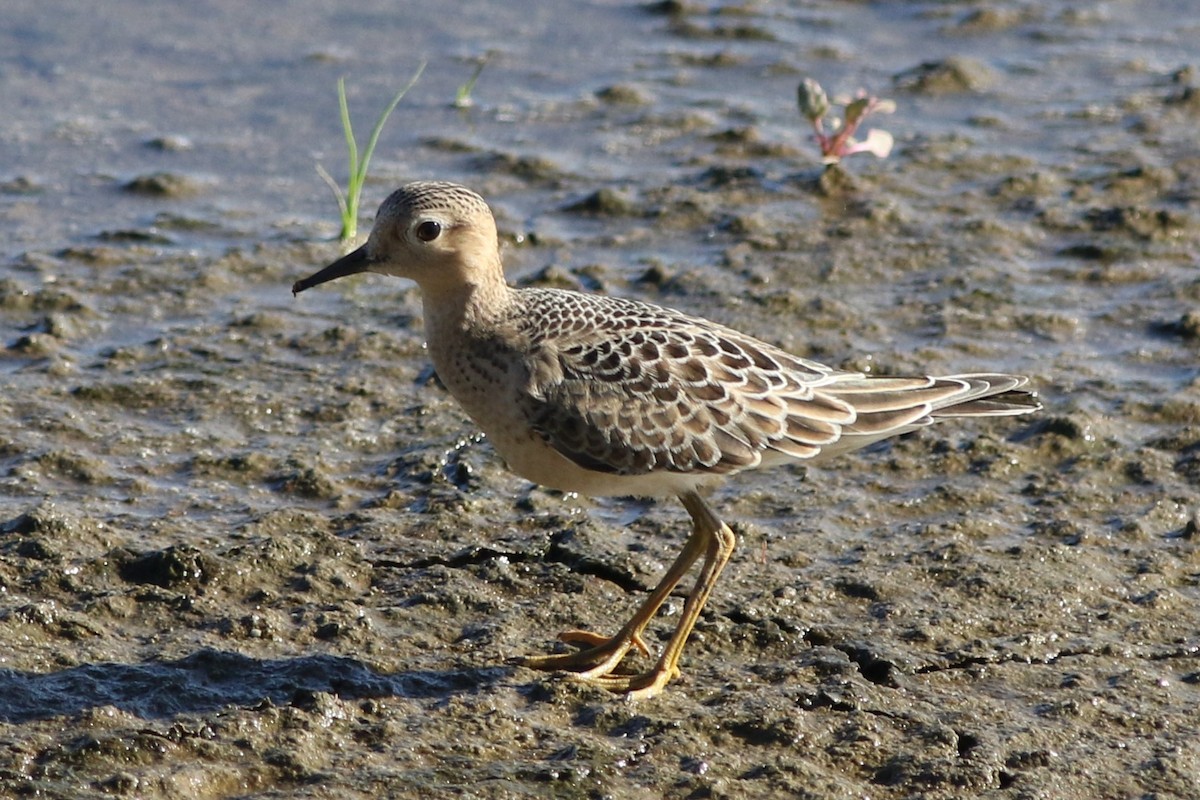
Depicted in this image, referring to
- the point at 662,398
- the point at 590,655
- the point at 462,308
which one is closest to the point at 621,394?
the point at 662,398

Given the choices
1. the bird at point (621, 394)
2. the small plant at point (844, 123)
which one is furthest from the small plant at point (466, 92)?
the bird at point (621, 394)

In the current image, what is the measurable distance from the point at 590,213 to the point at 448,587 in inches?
151

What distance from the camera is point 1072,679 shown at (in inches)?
230

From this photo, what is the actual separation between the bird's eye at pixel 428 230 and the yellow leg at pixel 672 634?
4.23ft

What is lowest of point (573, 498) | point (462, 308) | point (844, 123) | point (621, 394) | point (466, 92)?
point (573, 498)

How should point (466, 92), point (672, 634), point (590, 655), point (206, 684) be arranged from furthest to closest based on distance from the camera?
1. point (466, 92)
2. point (672, 634)
3. point (590, 655)
4. point (206, 684)

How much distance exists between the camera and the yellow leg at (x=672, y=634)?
5730 millimetres

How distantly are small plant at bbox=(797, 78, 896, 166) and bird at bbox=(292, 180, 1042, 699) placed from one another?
12.5ft

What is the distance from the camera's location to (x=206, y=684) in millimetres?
5512

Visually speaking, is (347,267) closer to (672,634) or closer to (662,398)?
(662,398)

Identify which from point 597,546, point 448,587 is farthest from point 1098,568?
point 448,587

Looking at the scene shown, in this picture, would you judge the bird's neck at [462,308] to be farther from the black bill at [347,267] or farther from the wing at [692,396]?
the black bill at [347,267]

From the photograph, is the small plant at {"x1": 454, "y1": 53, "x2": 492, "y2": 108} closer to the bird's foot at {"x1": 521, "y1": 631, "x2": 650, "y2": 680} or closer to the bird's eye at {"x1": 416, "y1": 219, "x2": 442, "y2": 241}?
the bird's eye at {"x1": 416, "y1": 219, "x2": 442, "y2": 241}

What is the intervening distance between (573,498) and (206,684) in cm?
196
